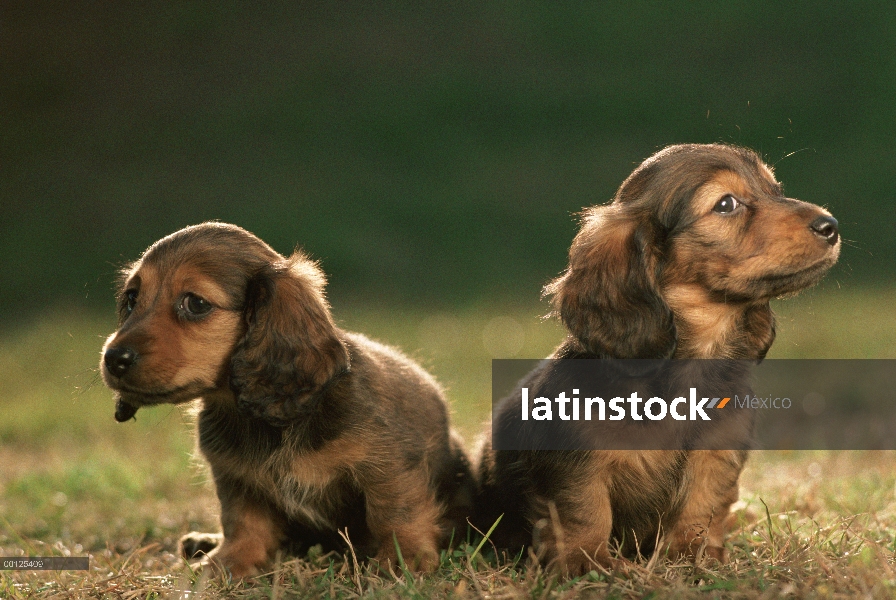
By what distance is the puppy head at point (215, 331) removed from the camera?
3984mm

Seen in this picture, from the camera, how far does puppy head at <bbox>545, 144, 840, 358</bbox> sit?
Answer: 405 centimetres

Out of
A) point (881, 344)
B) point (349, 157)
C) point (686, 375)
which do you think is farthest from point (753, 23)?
point (686, 375)

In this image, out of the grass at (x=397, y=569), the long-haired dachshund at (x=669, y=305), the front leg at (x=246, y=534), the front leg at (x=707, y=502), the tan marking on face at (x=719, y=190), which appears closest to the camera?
the grass at (x=397, y=569)

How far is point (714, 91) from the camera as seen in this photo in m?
15.0

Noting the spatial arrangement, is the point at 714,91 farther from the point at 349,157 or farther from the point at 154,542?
the point at 154,542

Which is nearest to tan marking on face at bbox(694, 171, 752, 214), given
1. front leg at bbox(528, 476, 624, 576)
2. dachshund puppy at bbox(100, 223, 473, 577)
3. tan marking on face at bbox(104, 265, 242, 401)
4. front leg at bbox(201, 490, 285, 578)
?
front leg at bbox(528, 476, 624, 576)

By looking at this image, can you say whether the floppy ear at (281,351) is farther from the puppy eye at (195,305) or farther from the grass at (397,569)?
the grass at (397,569)

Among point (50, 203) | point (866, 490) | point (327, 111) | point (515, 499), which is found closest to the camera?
point (515, 499)

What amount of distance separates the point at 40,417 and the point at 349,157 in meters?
6.77

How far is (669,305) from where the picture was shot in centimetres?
419


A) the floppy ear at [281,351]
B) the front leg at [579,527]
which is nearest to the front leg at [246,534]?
the floppy ear at [281,351]

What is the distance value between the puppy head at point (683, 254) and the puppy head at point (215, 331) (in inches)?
41.8

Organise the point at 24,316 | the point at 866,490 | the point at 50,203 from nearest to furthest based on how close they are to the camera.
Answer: the point at 866,490, the point at 24,316, the point at 50,203

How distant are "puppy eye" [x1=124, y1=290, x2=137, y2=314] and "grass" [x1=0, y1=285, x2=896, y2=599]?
0.37 metres
